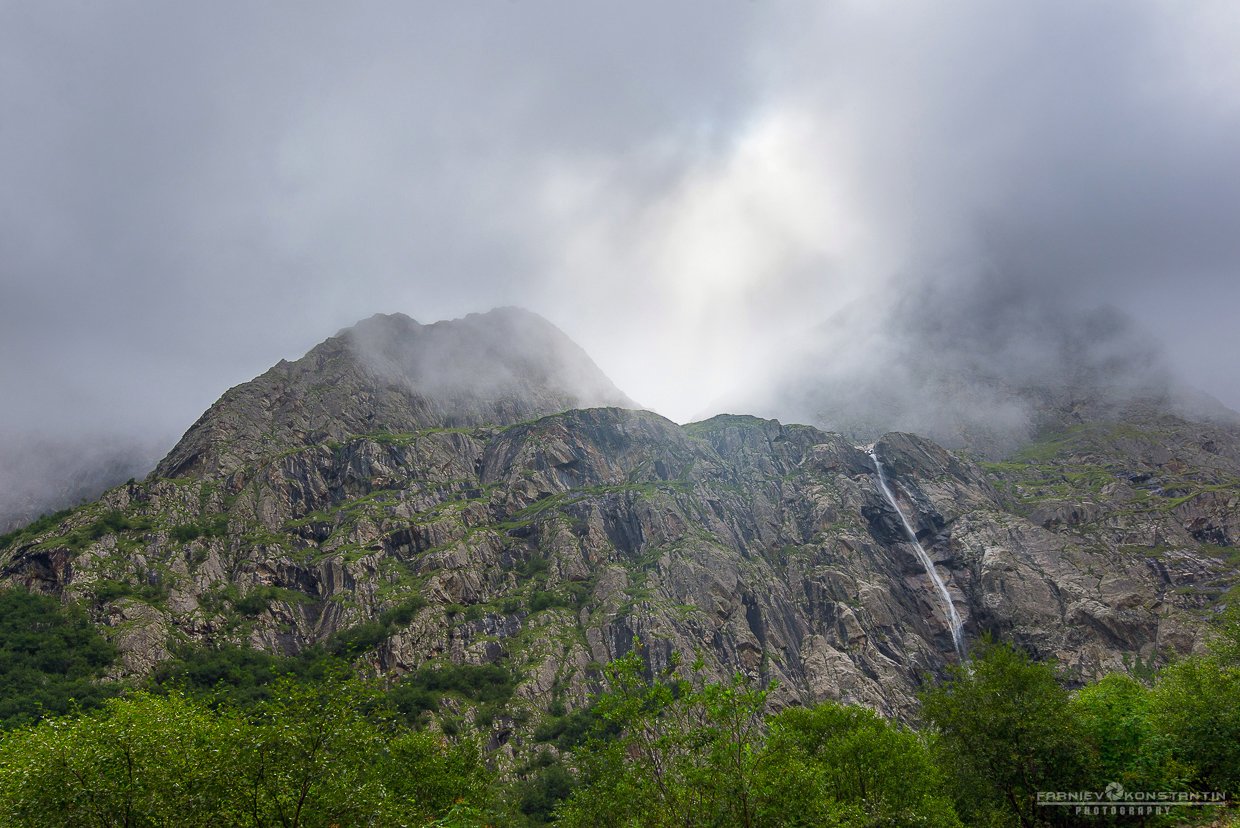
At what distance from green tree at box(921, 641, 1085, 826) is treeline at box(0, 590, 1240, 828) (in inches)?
6.1

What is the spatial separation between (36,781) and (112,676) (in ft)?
454

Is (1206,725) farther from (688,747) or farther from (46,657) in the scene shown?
(46,657)

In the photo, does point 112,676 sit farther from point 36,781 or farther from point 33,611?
point 36,781

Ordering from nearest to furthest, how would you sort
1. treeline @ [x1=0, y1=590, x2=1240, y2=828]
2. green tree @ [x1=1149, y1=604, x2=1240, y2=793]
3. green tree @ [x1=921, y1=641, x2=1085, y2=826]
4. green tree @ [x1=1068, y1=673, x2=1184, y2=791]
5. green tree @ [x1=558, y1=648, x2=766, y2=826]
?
treeline @ [x1=0, y1=590, x2=1240, y2=828], green tree @ [x1=558, y1=648, x2=766, y2=826], green tree @ [x1=1149, y1=604, x2=1240, y2=793], green tree @ [x1=1068, y1=673, x2=1184, y2=791], green tree @ [x1=921, y1=641, x2=1085, y2=826]

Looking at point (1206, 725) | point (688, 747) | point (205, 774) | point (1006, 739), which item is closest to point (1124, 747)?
point (1206, 725)

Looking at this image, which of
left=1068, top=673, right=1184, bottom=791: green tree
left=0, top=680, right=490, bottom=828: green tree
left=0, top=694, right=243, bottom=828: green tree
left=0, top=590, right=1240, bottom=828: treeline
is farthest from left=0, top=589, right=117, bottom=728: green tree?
left=1068, top=673, right=1184, bottom=791: green tree

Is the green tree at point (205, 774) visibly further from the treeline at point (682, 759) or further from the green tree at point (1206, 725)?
the green tree at point (1206, 725)

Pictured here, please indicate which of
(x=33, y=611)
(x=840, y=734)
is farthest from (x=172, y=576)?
(x=840, y=734)

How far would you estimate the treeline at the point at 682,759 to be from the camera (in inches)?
1233

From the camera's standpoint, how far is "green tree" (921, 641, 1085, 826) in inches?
2046

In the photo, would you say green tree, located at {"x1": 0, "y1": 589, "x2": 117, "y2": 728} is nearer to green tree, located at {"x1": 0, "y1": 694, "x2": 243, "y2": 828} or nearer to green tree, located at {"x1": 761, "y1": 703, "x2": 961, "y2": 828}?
green tree, located at {"x1": 0, "y1": 694, "x2": 243, "y2": 828}

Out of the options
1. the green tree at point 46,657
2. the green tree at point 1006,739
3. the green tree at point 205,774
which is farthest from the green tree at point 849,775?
the green tree at point 46,657

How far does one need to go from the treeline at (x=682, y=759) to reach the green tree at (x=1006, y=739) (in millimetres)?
154

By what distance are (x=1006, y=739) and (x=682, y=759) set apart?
118ft
